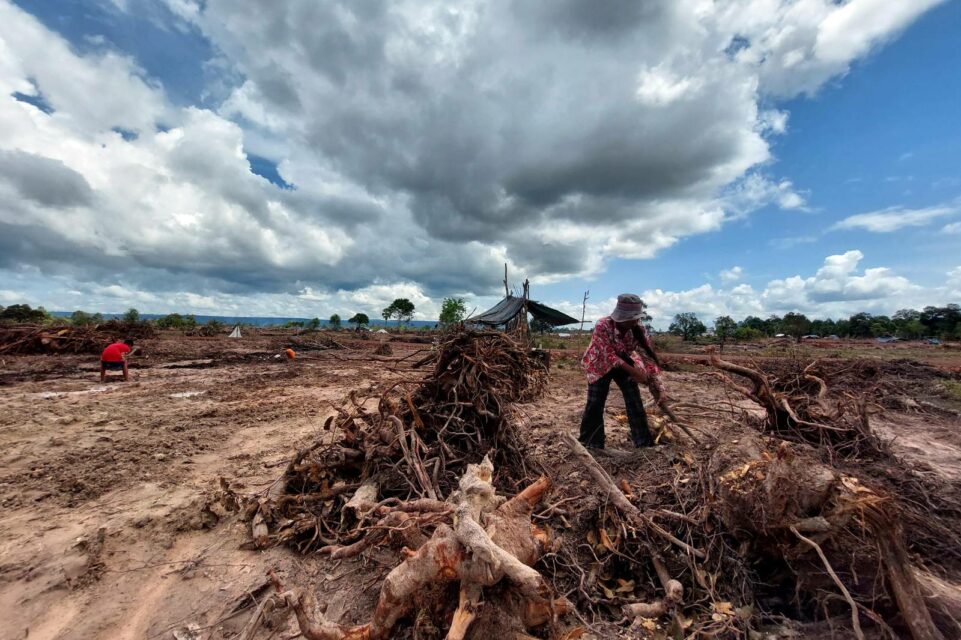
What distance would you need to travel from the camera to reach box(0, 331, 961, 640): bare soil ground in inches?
87.2

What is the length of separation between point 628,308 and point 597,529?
2256 millimetres

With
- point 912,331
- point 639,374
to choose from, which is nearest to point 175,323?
point 639,374

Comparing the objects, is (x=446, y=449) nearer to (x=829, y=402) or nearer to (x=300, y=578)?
(x=300, y=578)

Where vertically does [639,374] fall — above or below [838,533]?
above

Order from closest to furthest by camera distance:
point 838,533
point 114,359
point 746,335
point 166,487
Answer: point 838,533 → point 166,487 → point 114,359 → point 746,335

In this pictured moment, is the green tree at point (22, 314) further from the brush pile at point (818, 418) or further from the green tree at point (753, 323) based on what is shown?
the green tree at point (753, 323)

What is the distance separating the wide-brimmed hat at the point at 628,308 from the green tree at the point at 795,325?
40.9 meters

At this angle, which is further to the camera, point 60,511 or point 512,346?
point 512,346

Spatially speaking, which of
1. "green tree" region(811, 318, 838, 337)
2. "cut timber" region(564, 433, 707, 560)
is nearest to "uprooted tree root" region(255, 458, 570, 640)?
"cut timber" region(564, 433, 707, 560)

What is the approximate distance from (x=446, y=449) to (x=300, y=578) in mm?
1300

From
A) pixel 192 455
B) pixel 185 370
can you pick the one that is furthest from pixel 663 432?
pixel 185 370

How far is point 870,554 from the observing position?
6.09ft

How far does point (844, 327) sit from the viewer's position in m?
45.6

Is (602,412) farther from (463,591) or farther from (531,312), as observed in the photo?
(531,312)
